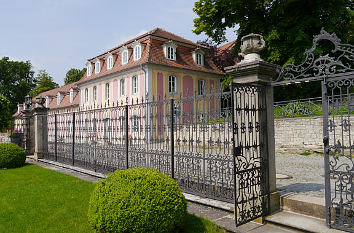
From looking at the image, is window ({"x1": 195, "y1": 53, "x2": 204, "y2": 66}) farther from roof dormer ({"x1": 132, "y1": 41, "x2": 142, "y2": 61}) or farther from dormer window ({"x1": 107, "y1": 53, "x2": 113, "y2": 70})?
dormer window ({"x1": 107, "y1": 53, "x2": 113, "y2": 70})

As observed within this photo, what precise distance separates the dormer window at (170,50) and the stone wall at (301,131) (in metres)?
12.2

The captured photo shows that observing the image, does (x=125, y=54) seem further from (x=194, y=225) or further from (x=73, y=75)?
(x=73, y=75)

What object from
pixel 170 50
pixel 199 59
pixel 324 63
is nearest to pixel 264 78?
pixel 324 63

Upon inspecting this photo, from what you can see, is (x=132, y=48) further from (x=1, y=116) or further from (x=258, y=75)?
(x=258, y=75)

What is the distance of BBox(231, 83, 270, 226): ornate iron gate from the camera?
4398 mm

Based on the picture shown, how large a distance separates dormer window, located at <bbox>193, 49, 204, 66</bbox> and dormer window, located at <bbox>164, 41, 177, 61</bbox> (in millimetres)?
2515

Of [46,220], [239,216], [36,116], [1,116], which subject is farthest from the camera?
[1,116]

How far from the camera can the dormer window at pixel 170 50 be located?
22219 mm

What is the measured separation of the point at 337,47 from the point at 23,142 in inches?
606

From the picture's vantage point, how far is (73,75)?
48719mm

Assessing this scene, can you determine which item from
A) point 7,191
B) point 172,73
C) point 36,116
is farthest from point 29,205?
point 172,73

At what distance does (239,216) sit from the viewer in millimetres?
4426

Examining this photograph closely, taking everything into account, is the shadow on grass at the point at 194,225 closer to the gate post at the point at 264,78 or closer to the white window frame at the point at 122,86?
the gate post at the point at 264,78

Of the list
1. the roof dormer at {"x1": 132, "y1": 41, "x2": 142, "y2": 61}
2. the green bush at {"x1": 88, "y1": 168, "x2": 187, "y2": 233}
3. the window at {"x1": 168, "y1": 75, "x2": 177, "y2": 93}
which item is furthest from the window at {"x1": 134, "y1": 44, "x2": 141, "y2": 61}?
the green bush at {"x1": 88, "y1": 168, "x2": 187, "y2": 233}
